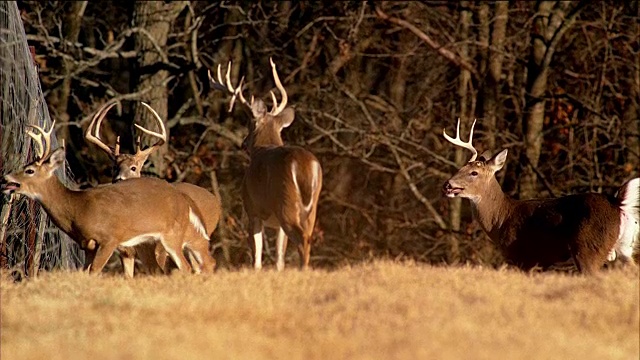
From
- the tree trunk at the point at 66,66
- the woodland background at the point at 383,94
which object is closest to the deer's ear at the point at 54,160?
the woodland background at the point at 383,94

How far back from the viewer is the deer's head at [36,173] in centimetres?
1059

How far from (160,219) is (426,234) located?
993 cm

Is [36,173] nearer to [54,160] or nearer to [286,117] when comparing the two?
[54,160]

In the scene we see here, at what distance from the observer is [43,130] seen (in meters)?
11.1

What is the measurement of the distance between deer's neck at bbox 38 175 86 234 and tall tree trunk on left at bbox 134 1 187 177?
23.5 feet

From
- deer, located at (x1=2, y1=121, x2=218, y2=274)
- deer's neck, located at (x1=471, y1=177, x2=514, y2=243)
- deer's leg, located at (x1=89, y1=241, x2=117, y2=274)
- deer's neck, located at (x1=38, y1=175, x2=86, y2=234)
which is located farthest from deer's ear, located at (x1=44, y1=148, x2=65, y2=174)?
deer's neck, located at (x1=471, y1=177, x2=514, y2=243)

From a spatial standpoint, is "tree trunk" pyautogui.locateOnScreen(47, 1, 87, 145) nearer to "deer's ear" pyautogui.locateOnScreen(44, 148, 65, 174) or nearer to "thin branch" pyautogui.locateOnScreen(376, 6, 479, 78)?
"thin branch" pyautogui.locateOnScreen(376, 6, 479, 78)

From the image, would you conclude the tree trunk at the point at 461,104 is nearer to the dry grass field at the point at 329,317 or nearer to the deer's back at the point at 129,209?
the deer's back at the point at 129,209

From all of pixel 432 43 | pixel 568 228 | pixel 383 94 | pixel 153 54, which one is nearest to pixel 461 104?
pixel 432 43

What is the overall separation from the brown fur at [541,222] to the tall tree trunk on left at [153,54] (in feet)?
21.5

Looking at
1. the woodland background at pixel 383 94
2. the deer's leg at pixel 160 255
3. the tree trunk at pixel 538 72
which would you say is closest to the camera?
the deer's leg at pixel 160 255

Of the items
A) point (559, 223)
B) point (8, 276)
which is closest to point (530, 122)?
point (559, 223)

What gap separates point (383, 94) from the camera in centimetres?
2233

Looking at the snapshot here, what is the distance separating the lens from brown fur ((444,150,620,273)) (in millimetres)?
10938
